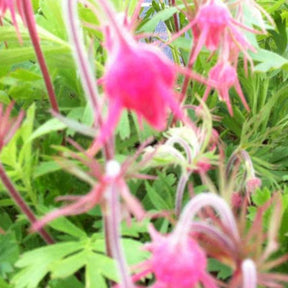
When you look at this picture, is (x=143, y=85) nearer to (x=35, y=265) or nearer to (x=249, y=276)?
(x=249, y=276)

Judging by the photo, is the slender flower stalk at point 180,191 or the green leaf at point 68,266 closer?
the green leaf at point 68,266

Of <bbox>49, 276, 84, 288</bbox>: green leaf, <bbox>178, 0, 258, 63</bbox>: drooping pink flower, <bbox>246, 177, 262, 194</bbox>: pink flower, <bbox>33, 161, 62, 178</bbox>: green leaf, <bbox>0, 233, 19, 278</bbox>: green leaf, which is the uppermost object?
<bbox>178, 0, 258, 63</bbox>: drooping pink flower

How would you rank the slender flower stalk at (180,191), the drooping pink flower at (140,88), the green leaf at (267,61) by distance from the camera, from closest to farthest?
the drooping pink flower at (140,88) < the slender flower stalk at (180,191) < the green leaf at (267,61)

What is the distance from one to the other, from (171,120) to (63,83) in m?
0.18

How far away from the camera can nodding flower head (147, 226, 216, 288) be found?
33 centimetres

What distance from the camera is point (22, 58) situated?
29.4 inches

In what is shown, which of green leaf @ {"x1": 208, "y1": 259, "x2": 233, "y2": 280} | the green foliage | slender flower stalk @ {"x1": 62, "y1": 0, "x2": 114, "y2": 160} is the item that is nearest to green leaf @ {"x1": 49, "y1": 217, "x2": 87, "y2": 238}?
the green foliage

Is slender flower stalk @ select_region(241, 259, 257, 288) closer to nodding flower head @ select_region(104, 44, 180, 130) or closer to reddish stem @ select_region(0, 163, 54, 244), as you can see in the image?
nodding flower head @ select_region(104, 44, 180, 130)

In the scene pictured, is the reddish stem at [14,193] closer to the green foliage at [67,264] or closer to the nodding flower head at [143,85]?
the green foliage at [67,264]

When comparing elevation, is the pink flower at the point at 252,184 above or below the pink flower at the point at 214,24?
below

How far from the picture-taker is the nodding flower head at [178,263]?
0.33 metres

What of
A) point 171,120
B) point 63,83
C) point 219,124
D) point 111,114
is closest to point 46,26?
point 63,83

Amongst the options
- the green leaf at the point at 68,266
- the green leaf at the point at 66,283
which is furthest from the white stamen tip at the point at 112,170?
the green leaf at the point at 66,283

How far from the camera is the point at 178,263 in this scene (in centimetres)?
33
